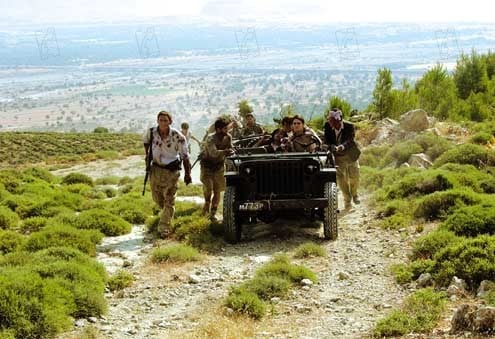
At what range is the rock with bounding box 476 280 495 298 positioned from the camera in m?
6.97

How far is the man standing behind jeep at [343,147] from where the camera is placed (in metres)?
12.7

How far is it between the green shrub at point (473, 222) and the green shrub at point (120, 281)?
4785mm

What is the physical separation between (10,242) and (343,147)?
20.9 feet

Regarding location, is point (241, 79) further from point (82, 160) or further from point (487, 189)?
point (487, 189)

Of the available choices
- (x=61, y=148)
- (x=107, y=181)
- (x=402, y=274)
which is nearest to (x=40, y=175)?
(x=107, y=181)

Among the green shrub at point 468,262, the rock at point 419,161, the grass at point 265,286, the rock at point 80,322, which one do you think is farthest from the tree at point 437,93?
the rock at point 80,322

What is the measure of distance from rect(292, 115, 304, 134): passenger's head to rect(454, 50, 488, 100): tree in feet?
92.4

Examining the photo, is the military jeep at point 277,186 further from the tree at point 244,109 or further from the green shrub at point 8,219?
the green shrub at point 8,219

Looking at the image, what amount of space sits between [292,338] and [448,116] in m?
25.8

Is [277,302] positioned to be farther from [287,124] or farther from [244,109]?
[244,109]

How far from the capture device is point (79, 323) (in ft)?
22.7

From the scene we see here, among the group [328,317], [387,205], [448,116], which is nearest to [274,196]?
[387,205]

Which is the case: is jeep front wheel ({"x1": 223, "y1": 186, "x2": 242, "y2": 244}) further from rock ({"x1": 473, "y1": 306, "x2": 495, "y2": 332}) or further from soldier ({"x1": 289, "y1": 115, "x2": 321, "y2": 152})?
rock ({"x1": 473, "y1": 306, "x2": 495, "y2": 332})

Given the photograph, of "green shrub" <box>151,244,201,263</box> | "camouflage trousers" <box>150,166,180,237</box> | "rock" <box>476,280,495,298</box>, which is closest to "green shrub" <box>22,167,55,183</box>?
"camouflage trousers" <box>150,166,180,237</box>
